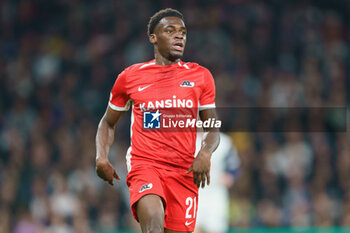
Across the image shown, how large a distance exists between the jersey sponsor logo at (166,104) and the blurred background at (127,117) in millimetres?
6266

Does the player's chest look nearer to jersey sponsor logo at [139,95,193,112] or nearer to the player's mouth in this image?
jersey sponsor logo at [139,95,193,112]

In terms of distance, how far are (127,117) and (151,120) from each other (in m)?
7.87

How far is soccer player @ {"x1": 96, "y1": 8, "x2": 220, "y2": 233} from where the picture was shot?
5180 mm

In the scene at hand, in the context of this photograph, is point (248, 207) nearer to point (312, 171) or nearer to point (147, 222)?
point (312, 171)

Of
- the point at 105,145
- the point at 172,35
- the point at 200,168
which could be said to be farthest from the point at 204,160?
the point at 172,35

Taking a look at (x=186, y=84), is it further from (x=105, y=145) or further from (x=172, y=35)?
(x=105, y=145)

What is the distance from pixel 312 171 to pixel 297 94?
1742 mm

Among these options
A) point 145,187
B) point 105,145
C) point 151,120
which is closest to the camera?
point 145,187

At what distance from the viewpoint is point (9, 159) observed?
40.6 ft

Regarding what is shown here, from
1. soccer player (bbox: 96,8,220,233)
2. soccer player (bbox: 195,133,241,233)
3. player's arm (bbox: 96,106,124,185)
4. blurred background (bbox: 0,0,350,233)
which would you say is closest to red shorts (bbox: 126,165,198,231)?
soccer player (bbox: 96,8,220,233)

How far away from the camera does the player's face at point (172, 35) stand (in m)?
5.39

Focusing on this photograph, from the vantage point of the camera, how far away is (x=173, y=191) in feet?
17.1

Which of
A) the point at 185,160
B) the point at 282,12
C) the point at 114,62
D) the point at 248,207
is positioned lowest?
the point at 248,207

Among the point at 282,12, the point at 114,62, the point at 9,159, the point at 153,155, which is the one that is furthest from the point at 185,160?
the point at 282,12
